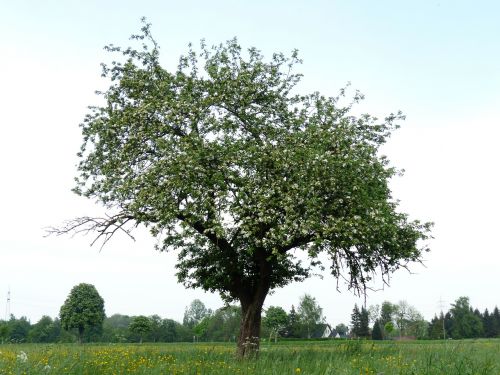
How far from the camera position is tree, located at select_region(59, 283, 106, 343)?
76.1 metres

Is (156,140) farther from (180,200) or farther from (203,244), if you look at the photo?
(203,244)

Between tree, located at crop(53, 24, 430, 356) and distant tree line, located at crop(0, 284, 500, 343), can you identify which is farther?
distant tree line, located at crop(0, 284, 500, 343)

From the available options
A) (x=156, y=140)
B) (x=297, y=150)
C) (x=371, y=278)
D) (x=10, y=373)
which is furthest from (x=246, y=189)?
(x=10, y=373)

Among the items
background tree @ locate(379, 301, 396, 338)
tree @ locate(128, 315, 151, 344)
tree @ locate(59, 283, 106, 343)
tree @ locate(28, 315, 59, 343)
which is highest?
background tree @ locate(379, 301, 396, 338)

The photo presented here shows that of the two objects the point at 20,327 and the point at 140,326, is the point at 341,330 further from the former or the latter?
the point at 20,327

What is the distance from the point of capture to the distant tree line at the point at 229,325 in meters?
77.8

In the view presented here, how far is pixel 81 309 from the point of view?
7688 cm

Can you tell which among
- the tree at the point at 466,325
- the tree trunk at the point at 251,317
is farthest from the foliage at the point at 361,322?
the tree trunk at the point at 251,317

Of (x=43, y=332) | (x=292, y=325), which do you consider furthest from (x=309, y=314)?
(x=43, y=332)

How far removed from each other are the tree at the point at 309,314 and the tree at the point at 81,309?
4065 cm

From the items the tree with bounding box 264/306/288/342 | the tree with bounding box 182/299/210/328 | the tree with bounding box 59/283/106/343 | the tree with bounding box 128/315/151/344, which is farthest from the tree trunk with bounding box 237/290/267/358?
the tree with bounding box 182/299/210/328

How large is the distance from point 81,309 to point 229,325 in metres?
35.7

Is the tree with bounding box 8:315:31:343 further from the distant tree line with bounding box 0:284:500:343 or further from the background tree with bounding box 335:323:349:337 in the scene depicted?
the background tree with bounding box 335:323:349:337

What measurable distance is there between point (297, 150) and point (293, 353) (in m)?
10.0
